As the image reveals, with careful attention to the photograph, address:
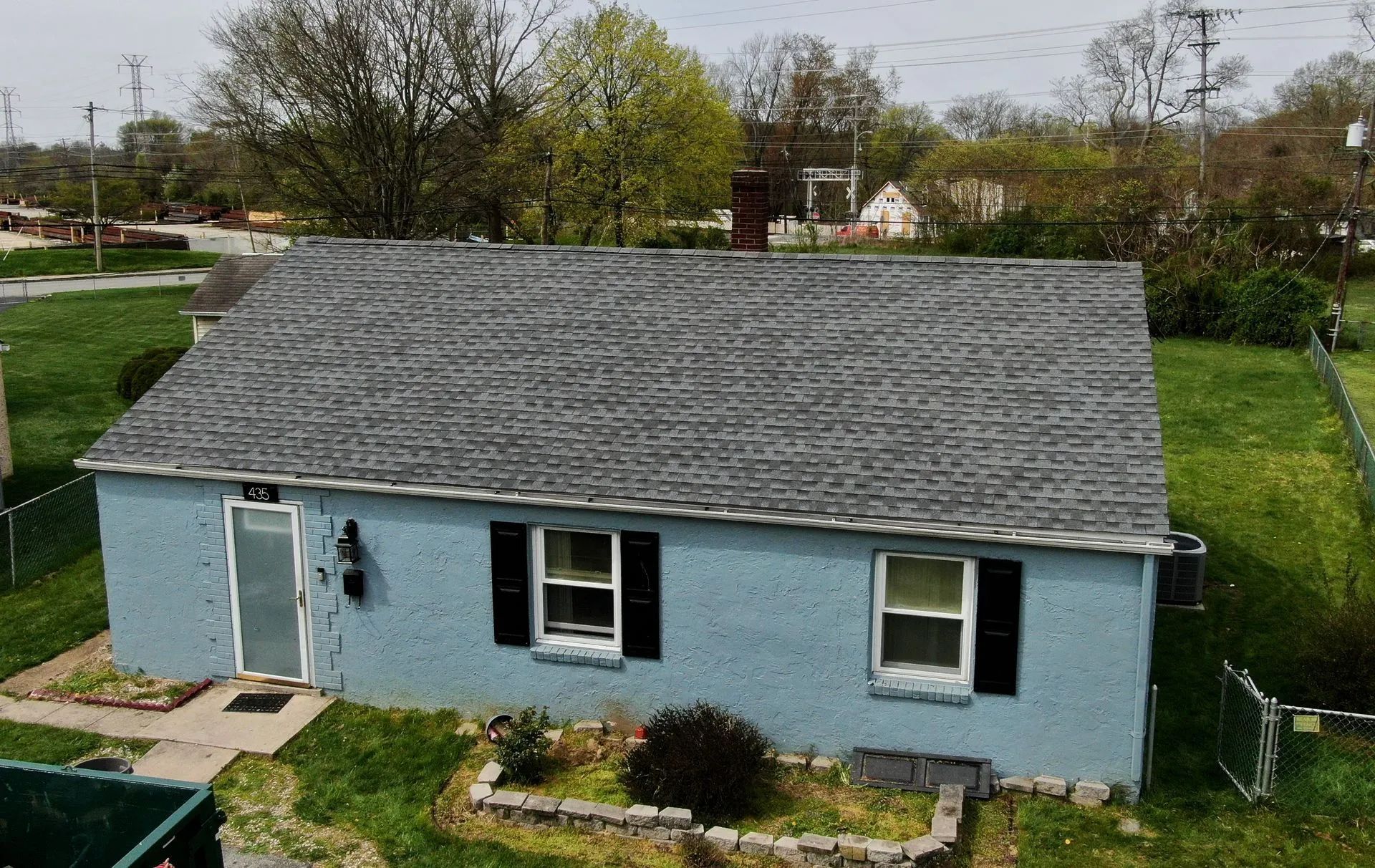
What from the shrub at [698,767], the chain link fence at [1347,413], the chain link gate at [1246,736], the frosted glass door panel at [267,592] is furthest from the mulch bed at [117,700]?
the chain link fence at [1347,413]

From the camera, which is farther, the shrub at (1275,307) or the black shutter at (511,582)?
the shrub at (1275,307)

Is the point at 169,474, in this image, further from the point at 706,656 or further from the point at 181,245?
the point at 181,245

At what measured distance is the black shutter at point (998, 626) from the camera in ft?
32.4

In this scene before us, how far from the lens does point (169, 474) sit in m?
11.8

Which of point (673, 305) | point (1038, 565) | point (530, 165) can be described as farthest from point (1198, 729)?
point (530, 165)

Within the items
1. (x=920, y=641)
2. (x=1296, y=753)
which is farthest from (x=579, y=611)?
(x=1296, y=753)

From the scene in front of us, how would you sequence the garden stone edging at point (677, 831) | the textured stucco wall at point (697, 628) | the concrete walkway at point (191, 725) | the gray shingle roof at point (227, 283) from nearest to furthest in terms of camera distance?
the garden stone edging at point (677, 831), the textured stucco wall at point (697, 628), the concrete walkway at point (191, 725), the gray shingle roof at point (227, 283)

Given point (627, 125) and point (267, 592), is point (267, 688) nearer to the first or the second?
point (267, 592)

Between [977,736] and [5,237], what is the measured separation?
74723 mm

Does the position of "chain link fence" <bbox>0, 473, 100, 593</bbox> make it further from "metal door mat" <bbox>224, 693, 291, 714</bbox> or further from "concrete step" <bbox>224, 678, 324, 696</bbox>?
"metal door mat" <bbox>224, 693, 291, 714</bbox>

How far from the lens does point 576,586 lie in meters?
11.1

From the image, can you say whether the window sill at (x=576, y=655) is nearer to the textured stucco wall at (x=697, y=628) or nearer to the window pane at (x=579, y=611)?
the textured stucco wall at (x=697, y=628)

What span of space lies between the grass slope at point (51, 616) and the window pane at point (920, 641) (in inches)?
394

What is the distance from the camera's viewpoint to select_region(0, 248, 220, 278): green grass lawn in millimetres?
54750
